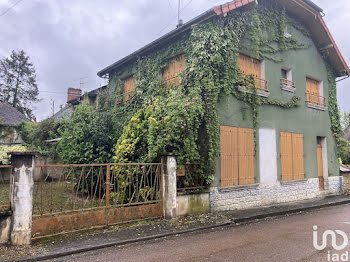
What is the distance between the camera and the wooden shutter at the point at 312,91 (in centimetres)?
1253

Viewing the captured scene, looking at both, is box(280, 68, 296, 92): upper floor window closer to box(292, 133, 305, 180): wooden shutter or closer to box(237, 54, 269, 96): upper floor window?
box(237, 54, 269, 96): upper floor window

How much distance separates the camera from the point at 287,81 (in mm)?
11578

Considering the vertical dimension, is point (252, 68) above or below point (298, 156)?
above

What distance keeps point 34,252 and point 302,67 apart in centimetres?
1246

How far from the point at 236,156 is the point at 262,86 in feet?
10.5

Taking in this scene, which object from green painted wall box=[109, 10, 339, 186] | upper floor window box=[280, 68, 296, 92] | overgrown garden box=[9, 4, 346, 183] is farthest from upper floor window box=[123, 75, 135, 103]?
upper floor window box=[280, 68, 296, 92]

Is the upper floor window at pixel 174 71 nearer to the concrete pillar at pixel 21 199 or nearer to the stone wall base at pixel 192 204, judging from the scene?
the stone wall base at pixel 192 204

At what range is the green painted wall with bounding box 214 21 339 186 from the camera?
9.35m

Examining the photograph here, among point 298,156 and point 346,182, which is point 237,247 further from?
point 346,182

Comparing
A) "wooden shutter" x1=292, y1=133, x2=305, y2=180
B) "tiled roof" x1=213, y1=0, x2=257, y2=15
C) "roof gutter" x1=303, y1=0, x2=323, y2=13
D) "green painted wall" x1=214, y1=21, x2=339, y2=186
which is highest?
"roof gutter" x1=303, y1=0, x2=323, y2=13

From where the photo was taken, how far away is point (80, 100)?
1648 cm

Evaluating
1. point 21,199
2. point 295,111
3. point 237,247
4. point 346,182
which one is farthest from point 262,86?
point 21,199

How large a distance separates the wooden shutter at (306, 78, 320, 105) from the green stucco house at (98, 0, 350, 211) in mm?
53

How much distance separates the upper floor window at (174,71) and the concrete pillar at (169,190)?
3.25 metres
